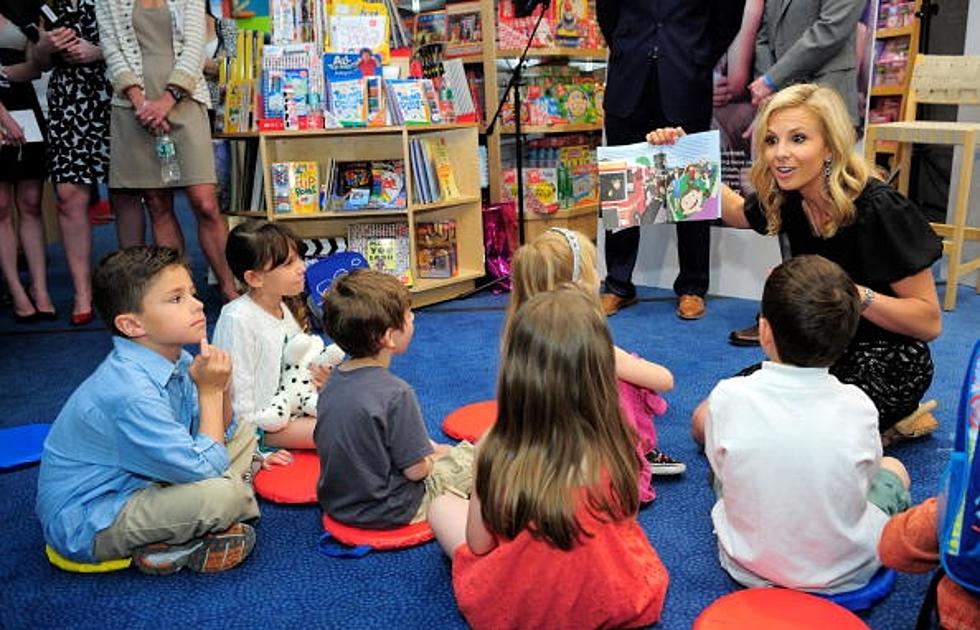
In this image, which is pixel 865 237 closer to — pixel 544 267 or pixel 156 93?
pixel 544 267

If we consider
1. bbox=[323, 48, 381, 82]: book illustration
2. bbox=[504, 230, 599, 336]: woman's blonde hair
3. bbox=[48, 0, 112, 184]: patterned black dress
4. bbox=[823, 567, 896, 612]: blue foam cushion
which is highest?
bbox=[323, 48, 381, 82]: book illustration

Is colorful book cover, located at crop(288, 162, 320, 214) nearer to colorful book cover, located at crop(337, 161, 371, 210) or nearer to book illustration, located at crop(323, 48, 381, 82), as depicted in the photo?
colorful book cover, located at crop(337, 161, 371, 210)

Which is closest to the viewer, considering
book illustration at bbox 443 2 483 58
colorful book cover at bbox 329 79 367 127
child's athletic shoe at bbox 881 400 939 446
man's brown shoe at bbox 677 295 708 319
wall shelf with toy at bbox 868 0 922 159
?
child's athletic shoe at bbox 881 400 939 446

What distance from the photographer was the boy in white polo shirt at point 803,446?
1.54m

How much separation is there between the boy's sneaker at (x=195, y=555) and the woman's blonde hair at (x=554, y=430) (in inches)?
29.4

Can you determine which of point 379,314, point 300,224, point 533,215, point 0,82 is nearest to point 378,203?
point 300,224

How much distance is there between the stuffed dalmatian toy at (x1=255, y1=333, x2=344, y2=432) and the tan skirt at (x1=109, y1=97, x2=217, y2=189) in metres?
1.50

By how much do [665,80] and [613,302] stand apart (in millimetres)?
991

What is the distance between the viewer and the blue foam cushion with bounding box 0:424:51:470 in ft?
8.02

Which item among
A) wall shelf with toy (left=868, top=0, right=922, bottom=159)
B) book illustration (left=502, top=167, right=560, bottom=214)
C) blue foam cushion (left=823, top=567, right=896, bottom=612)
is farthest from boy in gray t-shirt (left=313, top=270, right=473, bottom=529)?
wall shelf with toy (left=868, top=0, right=922, bottom=159)

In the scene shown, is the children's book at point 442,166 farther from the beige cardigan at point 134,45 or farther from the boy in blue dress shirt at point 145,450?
the boy in blue dress shirt at point 145,450

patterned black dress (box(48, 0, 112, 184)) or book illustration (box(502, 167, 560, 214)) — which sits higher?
patterned black dress (box(48, 0, 112, 184))

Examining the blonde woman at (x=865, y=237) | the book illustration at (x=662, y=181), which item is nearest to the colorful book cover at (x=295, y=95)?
the book illustration at (x=662, y=181)

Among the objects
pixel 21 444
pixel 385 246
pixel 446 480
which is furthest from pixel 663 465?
pixel 385 246
